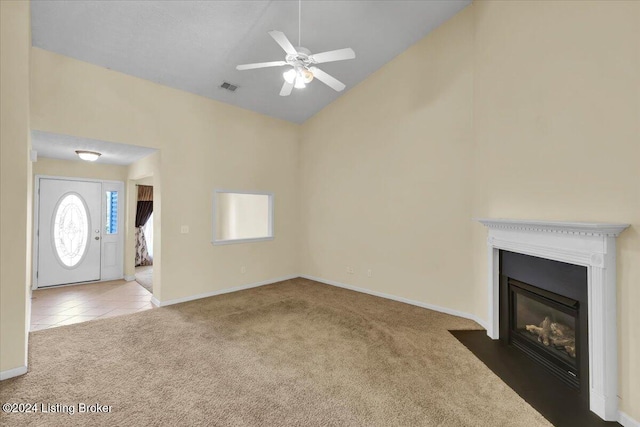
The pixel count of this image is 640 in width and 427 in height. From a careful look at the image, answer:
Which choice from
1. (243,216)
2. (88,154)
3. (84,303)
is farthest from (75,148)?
(243,216)

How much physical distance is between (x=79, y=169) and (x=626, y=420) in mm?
7942

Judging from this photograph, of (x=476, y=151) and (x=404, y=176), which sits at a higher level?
(x=476, y=151)

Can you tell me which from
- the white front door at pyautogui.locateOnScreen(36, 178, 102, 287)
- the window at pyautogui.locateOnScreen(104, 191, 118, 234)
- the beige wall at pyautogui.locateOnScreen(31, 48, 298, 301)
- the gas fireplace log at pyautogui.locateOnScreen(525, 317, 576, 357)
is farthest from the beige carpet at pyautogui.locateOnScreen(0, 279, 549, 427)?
the window at pyautogui.locateOnScreen(104, 191, 118, 234)

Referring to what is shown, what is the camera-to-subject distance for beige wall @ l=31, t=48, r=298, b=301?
3.32 metres

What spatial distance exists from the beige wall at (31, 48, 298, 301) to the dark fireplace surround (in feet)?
13.1

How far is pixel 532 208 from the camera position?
262 centimetres

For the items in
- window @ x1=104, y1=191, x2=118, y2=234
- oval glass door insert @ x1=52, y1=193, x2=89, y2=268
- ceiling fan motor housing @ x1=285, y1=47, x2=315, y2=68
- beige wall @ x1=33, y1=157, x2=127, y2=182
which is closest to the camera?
ceiling fan motor housing @ x1=285, y1=47, x2=315, y2=68

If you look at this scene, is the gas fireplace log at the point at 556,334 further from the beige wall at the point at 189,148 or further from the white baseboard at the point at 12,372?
the white baseboard at the point at 12,372

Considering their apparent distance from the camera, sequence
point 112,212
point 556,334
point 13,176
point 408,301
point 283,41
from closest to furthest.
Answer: point 283,41 < point 13,176 < point 556,334 < point 408,301 < point 112,212

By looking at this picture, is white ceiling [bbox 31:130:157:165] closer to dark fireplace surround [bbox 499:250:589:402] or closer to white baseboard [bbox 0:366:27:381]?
white baseboard [bbox 0:366:27:381]

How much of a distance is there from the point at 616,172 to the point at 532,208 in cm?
74

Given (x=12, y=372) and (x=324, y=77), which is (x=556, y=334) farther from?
(x=12, y=372)

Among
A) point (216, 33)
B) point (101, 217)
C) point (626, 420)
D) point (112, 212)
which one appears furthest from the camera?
point (112, 212)

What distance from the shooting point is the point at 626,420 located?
181cm
